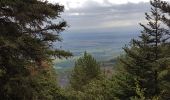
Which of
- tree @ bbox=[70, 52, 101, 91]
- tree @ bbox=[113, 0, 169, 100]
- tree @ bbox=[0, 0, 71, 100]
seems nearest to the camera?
tree @ bbox=[0, 0, 71, 100]

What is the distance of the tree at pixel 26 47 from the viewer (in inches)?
759

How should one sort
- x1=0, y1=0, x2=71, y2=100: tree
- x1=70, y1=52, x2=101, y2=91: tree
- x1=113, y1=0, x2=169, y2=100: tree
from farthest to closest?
x1=70, y1=52, x2=101, y2=91: tree < x1=113, y1=0, x2=169, y2=100: tree < x1=0, y1=0, x2=71, y2=100: tree

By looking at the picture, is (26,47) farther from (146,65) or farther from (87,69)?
(87,69)

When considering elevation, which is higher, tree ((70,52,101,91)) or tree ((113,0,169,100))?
tree ((113,0,169,100))

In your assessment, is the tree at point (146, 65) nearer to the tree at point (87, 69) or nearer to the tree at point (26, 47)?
the tree at point (26, 47)

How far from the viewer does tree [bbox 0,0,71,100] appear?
19281 millimetres

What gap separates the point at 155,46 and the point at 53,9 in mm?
15014

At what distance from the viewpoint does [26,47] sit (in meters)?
19.9

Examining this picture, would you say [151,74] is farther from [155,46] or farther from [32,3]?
[32,3]

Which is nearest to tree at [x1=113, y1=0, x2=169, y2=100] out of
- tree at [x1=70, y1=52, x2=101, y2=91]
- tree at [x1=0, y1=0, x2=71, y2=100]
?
tree at [x1=0, y1=0, x2=71, y2=100]

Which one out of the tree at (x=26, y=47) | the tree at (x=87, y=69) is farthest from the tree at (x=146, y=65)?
the tree at (x=87, y=69)

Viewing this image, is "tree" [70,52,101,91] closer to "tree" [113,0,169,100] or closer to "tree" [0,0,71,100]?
"tree" [113,0,169,100]

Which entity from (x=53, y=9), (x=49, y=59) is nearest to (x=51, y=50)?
(x=49, y=59)

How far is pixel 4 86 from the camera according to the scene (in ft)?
63.2
